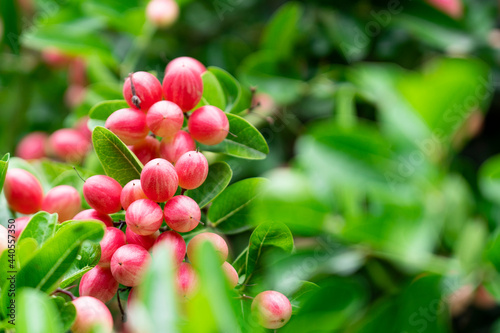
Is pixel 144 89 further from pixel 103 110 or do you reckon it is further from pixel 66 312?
pixel 66 312

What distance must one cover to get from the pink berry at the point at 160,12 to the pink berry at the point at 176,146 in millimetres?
471

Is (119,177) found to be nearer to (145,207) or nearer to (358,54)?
(145,207)

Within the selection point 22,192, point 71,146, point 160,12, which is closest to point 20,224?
point 22,192

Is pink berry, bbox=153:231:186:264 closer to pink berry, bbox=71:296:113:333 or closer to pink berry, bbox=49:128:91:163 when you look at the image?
pink berry, bbox=71:296:113:333

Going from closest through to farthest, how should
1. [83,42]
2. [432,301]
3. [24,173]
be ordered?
[24,173] → [432,301] → [83,42]

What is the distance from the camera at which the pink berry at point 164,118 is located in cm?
46

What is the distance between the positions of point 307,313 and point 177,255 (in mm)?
134

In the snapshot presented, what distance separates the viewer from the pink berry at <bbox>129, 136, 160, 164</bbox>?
49 cm

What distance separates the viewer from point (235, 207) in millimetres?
503

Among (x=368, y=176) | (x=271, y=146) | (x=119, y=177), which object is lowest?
(x=271, y=146)

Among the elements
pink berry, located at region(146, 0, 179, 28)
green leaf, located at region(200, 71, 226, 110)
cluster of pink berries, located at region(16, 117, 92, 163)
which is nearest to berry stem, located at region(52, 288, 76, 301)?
green leaf, located at region(200, 71, 226, 110)

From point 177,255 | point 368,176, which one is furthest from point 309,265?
point 177,255

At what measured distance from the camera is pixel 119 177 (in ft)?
1.54

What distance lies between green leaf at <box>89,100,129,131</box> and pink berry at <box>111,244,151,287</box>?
0.18 metres
